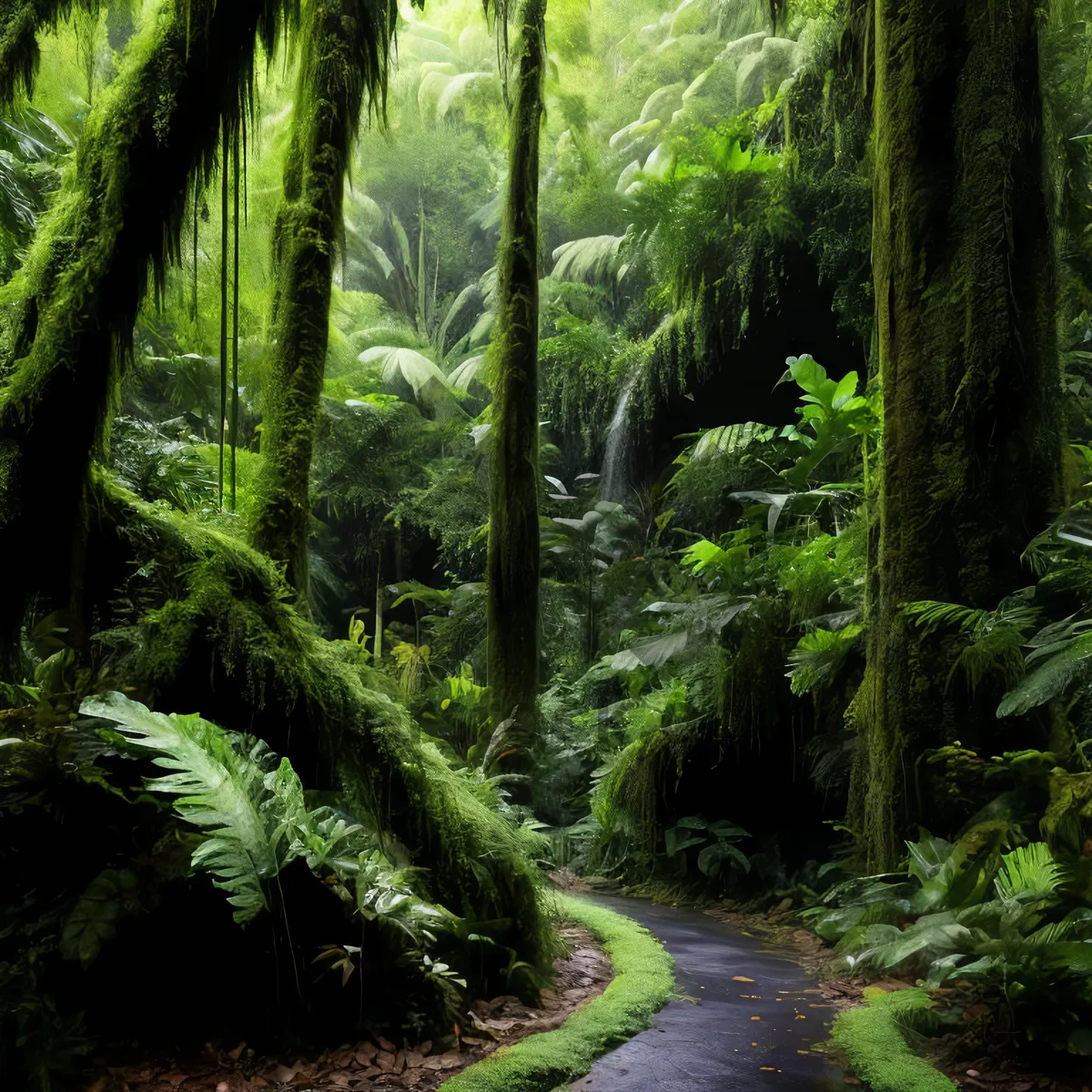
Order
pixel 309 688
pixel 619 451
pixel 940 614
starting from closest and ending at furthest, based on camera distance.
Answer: pixel 309 688 → pixel 940 614 → pixel 619 451

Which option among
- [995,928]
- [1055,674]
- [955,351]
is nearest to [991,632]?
[1055,674]

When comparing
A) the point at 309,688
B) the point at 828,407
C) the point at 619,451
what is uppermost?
the point at 619,451

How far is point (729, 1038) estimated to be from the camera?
164 inches

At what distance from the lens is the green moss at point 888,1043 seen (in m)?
3.42

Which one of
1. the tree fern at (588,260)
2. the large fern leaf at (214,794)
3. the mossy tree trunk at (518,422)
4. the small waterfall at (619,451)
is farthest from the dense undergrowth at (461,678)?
the tree fern at (588,260)

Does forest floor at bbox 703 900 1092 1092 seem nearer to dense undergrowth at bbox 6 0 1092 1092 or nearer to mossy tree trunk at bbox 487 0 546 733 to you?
dense undergrowth at bbox 6 0 1092 1092

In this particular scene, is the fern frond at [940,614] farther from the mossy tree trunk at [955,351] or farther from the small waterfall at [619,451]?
the small waterfall at [619,451]

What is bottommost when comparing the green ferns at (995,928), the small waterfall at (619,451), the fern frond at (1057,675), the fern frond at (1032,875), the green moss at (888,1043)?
the green moss at (888,1043)

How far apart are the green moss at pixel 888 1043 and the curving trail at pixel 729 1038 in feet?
0.40

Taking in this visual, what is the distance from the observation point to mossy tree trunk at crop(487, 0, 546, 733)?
33.6 feet

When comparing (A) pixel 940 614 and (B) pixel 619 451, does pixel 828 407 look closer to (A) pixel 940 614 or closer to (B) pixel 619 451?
(A) pixel 940 614

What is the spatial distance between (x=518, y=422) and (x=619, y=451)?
569 cm

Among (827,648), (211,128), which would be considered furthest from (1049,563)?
(211,128)

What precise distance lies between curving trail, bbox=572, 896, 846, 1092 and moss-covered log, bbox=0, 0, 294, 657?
3.47m
